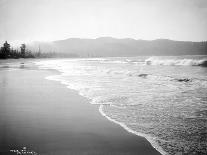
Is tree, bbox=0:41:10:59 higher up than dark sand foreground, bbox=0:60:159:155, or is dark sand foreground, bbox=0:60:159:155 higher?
tree, bbox=0:41:10:59

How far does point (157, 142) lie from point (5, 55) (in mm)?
140001

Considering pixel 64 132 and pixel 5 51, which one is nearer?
pixel 64 132

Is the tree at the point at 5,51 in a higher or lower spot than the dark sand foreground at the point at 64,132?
higher

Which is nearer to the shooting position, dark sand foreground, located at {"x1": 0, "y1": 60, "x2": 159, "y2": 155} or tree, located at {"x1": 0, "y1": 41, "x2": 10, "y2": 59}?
dark sand foreground, located at {"x1": 0, "y1": 60, "x2": 159, "y2": 155}

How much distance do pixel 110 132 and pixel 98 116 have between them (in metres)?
1.36

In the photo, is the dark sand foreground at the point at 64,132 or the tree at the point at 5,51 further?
the tree at the point at 5,51

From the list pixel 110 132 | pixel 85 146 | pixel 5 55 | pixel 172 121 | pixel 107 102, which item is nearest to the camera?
pixel 85 146

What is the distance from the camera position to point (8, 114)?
6137 millimetres

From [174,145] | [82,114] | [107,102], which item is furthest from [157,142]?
[107,102]

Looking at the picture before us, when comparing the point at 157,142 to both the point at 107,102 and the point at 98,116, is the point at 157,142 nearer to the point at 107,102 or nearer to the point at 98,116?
the point at 98,116

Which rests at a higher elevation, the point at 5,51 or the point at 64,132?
the point at 5,51

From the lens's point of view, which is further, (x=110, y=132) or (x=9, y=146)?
(x=110, y=132)

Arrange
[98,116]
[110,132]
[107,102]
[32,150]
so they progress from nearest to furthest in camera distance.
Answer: [32,150] < [110,132] < [98,116] < [107,102]

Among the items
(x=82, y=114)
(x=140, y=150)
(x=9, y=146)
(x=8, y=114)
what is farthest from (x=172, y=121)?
(x=8, y=114)
